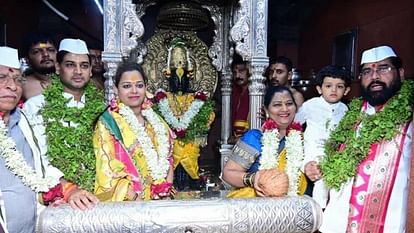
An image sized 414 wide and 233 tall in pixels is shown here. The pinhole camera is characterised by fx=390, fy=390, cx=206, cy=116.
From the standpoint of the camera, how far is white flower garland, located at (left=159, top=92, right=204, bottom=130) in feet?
16.8

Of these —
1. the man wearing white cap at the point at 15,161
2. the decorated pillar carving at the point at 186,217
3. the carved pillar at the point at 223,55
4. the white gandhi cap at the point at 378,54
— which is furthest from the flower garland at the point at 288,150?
the carved pillar at the point at 223,55

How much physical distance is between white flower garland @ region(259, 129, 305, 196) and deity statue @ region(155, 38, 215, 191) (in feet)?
8.15

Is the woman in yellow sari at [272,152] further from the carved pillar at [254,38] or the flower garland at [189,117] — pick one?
the flower garland at [189,117]

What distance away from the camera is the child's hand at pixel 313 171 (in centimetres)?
261

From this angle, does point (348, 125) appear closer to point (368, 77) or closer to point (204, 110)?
point (368, 77)

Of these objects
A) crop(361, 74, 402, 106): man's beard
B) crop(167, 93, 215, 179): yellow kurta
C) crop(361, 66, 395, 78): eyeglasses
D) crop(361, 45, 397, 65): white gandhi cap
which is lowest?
crop(167, 93, 215, 179): yellow kurta

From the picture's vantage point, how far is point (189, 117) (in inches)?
206

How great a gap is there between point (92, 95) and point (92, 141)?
0.44 metres

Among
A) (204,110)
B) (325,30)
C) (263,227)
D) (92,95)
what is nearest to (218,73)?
(204,110)

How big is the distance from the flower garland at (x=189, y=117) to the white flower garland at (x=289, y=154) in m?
2.55

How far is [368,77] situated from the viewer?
8.36ft

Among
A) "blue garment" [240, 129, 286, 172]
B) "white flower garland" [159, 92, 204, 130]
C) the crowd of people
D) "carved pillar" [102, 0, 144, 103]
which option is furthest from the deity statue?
"blue garment" [240, 129, 286, 172]

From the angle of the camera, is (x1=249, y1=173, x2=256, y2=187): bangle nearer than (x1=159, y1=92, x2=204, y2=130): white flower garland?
Yes

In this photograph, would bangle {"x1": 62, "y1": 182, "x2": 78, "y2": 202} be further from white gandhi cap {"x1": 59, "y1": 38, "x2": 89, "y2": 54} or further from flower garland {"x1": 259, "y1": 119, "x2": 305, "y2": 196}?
flower garland {"x1": 259, "y1": 119, "x2": 305, "y2": 196}
